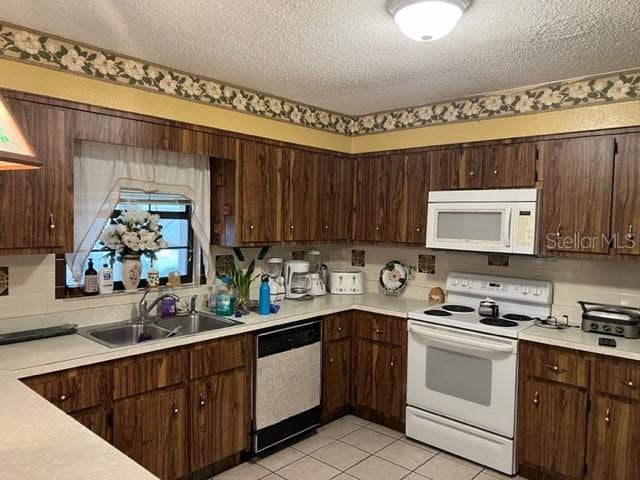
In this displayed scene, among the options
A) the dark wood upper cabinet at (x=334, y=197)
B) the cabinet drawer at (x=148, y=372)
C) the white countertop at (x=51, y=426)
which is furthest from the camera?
the dark wood upper cabinet at (x=334, y=197)

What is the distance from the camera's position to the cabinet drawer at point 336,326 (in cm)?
342

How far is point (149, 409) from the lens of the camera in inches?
95.5

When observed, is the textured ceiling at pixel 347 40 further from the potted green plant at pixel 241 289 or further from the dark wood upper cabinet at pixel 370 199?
the potted green plant at pixel 241 289

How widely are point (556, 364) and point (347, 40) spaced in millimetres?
2136

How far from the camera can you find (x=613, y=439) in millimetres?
2529

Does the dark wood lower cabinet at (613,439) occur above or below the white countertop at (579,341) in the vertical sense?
below

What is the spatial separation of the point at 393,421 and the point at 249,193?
199 centimetres

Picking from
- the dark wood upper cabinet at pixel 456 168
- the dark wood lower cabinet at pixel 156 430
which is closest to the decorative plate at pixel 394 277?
the dark wood upper cabinet at pixel 456 168

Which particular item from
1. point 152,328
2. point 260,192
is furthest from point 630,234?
point 152,328

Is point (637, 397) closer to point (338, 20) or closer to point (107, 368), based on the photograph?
point (338, 20)

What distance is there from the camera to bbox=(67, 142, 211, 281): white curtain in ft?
8.80

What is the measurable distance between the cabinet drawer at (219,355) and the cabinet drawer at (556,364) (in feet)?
5.54

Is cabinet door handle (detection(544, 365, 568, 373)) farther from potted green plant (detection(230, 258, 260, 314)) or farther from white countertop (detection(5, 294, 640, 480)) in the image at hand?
potted green plant (detection(230, 258, 260, 314))

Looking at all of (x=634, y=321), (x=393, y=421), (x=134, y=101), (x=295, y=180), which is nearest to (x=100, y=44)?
(x=134, y=101)
